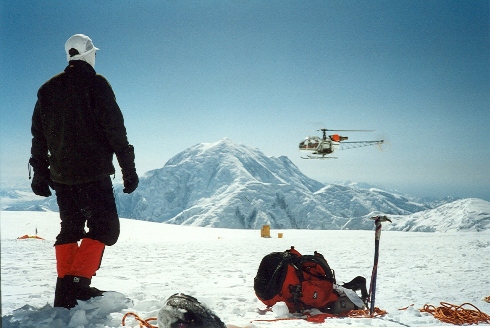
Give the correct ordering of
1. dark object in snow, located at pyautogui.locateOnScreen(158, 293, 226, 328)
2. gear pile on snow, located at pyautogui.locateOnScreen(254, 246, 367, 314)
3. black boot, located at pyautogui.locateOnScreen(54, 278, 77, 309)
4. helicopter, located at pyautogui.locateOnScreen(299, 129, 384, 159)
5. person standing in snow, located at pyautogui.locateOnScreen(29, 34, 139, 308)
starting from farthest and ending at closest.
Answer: helicopter, located at pyautogui.locateOnScreen(299, 129, 384, 159) → gear pile on snow, located at pyautogui.locateOnScreen(254, 246, 367, 314) → person standing in snow, located at pyautogui.locateOnScreen(29, 34, 139, 308) → black boot, located at pyautogui.locateOnScreen(54, 278, 77, 309) → dark object in snow, located at pyautogui.locateOnScreen(158, 293, 226, 328)

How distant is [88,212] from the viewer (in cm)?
221

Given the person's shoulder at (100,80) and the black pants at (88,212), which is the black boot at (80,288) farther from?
the person's shoulder at (100,80)

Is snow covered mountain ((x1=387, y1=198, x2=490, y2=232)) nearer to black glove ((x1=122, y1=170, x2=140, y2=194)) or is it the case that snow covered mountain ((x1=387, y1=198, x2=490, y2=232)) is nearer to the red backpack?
the red backpack

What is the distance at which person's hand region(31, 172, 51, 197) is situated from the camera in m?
2.38

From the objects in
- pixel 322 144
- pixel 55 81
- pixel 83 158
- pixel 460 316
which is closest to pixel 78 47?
pixel 55 81

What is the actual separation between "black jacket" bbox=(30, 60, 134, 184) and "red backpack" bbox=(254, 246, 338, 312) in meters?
1.35

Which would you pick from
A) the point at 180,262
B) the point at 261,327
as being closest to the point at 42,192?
the point at 261,327

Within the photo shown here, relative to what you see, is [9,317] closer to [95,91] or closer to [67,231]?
[67,231]

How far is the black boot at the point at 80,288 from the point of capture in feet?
6.97

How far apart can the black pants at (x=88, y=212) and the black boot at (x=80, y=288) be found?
239 millimetres

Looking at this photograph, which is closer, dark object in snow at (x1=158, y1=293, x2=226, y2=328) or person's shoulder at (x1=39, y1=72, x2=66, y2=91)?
dark object in snow at (x1=158, y1=293, x2=226, y2=328)

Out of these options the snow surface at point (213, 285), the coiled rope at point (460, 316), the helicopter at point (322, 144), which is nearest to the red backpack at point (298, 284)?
the snow surface at point (213, 285)

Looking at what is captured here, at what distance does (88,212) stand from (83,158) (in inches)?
13.5

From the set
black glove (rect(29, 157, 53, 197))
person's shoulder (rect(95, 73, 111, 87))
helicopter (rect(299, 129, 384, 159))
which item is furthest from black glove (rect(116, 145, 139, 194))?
helicopter (rect(299, 129, 384, 159))
